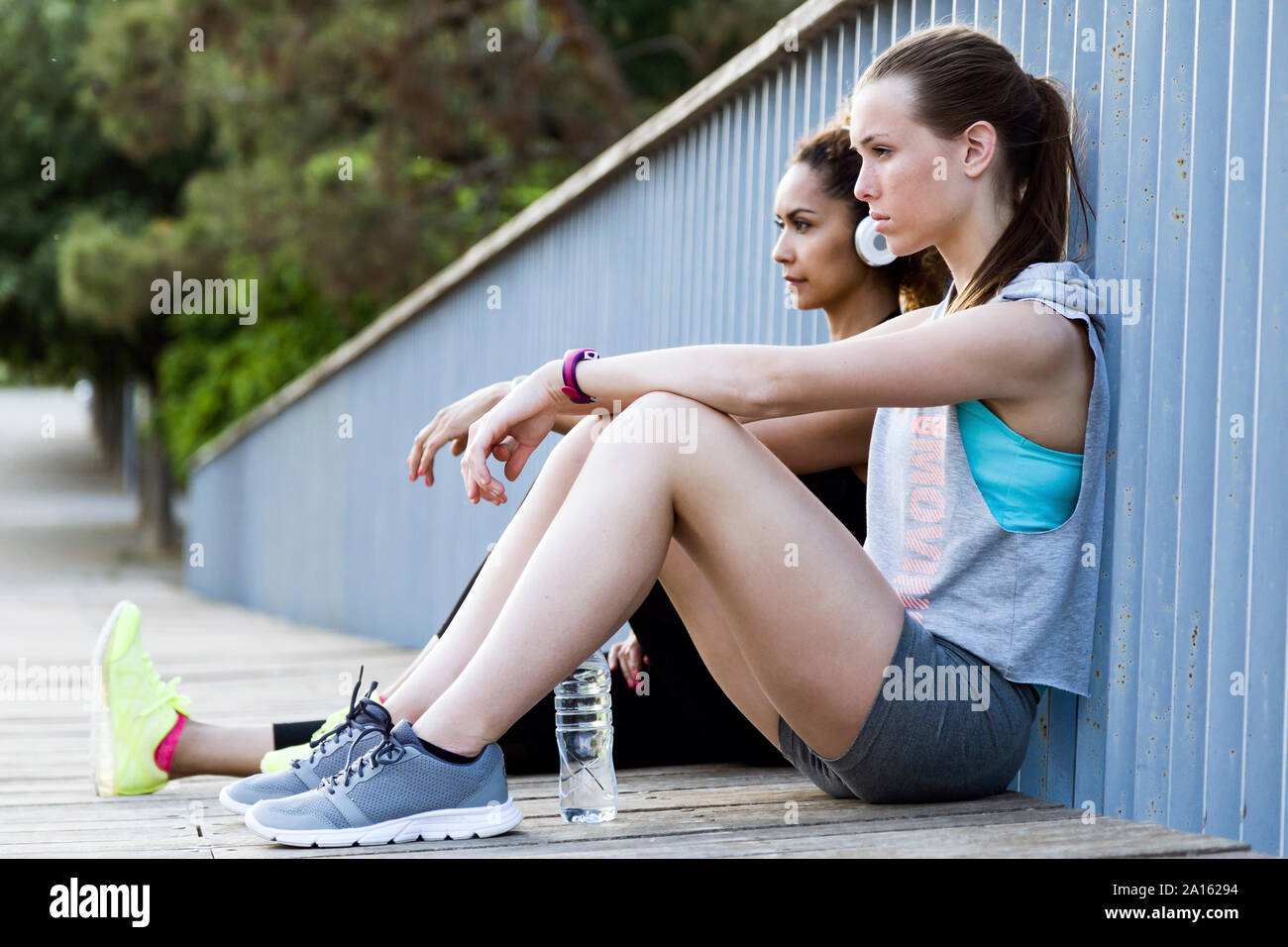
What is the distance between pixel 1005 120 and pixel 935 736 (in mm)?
Result: 925

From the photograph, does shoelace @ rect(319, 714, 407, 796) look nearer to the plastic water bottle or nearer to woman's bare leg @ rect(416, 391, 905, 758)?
woman's bare leg @ rect(416, 391, 905, 758)

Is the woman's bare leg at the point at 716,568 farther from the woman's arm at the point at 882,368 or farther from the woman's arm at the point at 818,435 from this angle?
the woman's arm at the point at 818,435

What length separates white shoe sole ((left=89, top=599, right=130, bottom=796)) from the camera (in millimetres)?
2643

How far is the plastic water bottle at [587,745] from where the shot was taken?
2248 mm

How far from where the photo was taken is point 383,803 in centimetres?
194

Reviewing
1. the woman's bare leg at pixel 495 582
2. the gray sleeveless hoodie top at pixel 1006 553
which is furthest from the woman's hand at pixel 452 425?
the gray sleeveless hoodie top at pixel 1006 553

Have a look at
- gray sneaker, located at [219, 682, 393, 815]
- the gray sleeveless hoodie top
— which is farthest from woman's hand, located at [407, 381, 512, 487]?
the gray sleeveless hoodie top

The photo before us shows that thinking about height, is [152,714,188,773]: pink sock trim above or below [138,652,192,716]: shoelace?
below

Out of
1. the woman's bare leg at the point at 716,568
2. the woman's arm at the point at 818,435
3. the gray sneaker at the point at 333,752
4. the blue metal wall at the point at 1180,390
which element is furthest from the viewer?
the woman's arm at the point at 818,435

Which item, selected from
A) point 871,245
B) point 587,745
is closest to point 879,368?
point 871,245

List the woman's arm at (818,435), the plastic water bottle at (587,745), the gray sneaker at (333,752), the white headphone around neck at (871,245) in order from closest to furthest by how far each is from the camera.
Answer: the gray sneaker at (333,752)
the plastic water bottle at (587,745)
the woman's arm at (818,435)
the white headphone around neck at (871,245)

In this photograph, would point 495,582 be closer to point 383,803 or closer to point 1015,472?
point 383,803

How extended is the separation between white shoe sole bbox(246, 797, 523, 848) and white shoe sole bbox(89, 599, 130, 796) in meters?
0.79

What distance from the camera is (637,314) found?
4602mm
